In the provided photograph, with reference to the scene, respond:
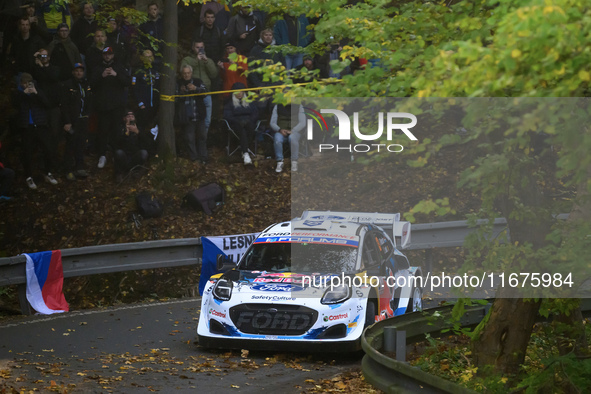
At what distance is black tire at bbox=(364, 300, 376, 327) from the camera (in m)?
10.4

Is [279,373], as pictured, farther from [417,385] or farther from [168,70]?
[168,70]

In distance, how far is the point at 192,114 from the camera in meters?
18.8

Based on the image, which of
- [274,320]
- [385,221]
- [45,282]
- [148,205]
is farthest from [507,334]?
[148,205]

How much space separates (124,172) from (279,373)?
408 inches

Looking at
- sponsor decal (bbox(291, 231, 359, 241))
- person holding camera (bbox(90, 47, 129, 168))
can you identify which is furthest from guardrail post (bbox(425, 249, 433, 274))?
person holding camera (bbox(90, 47, 129, 168))

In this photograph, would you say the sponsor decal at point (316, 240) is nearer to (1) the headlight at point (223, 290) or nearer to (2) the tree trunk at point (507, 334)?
(1) the headlight at point (223, 290)

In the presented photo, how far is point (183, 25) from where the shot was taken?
2184 cm

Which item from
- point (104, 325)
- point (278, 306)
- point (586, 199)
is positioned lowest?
point (104, 325)

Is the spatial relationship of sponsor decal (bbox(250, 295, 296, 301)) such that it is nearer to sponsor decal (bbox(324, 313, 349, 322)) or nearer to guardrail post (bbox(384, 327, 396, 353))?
sponsor decal (bbox(324, 313, 349, 322))

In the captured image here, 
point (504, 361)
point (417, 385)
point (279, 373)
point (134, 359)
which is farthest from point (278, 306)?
point (417, 385)

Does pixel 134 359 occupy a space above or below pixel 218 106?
below

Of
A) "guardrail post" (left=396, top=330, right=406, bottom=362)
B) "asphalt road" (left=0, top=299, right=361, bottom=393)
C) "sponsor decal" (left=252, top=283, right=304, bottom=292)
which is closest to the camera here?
"guardrail post" (left=396, top=330, right=406, bottom=362)

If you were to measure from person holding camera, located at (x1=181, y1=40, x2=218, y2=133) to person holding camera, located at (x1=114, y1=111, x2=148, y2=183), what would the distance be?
1.76m

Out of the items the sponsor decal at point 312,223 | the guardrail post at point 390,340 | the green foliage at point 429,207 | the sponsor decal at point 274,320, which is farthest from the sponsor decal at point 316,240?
the green foliage at point 429,207
